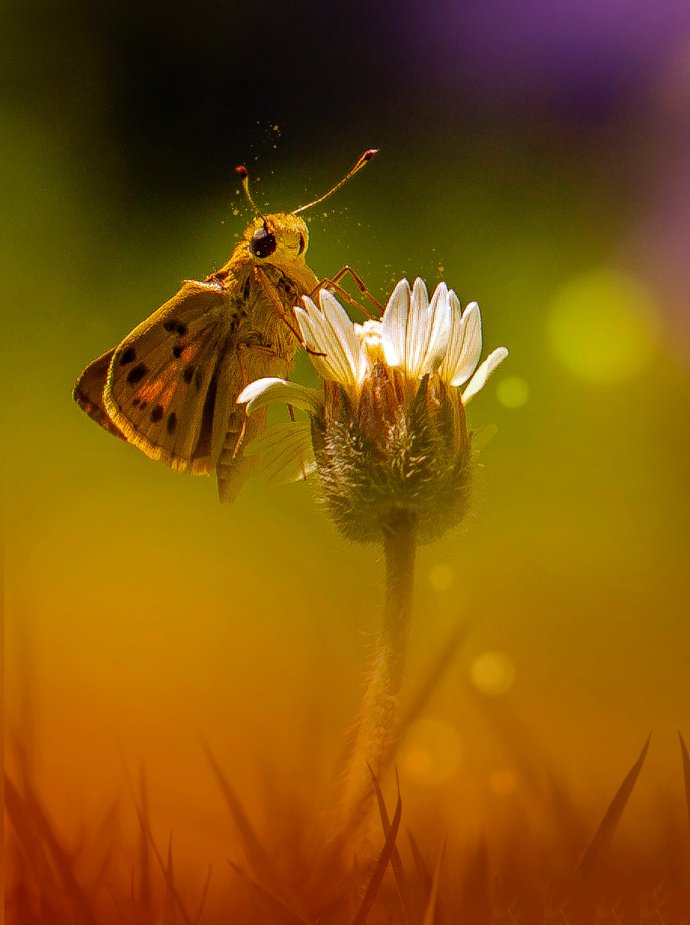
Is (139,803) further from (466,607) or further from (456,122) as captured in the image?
(456,122)

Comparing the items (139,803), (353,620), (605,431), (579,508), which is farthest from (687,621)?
(139,803)

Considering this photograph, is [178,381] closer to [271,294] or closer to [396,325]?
[271,294]

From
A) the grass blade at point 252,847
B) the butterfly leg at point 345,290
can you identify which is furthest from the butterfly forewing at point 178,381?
the grass blade at point 252,847

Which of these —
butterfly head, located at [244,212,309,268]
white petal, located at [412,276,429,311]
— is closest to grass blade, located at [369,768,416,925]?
white petal, located at [412,276,429,311]

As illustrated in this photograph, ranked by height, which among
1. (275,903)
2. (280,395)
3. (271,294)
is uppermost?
(271,294)

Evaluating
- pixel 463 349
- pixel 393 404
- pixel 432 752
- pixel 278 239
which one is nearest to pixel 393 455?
pixel 393 404

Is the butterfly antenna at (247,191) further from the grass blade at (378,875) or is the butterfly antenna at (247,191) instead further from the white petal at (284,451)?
the grass blade at (378,875)

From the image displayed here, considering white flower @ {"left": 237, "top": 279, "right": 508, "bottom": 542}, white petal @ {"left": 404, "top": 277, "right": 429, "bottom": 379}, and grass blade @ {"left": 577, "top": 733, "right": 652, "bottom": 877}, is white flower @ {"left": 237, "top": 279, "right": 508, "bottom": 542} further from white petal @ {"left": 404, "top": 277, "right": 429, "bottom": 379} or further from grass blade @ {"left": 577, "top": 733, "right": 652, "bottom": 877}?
grass blade @ {"left": 577, "top": 733, "right": 652, "bottom": 877}

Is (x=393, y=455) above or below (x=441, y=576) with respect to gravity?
above
